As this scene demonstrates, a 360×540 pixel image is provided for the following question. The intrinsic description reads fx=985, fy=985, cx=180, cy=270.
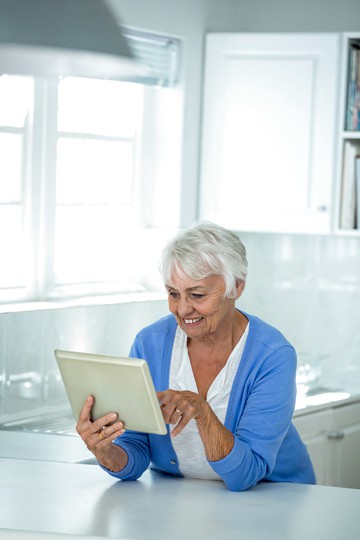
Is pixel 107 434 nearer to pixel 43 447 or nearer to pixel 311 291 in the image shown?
pixel 43 447

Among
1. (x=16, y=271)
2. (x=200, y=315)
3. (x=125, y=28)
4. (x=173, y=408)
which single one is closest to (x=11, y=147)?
(x=16, y=271)

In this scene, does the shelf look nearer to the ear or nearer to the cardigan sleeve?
the ear

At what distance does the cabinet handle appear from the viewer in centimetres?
388

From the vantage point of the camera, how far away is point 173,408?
2145 millimetres

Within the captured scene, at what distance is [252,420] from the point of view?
89.0 inches

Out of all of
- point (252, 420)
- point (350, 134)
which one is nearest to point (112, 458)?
point (252, 420)

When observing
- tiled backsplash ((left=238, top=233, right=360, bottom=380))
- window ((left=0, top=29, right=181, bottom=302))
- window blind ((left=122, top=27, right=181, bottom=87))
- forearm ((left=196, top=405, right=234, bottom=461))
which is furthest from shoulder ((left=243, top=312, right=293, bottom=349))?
tiled backsplash ((left=238, top=233, right=360, bottom=380))

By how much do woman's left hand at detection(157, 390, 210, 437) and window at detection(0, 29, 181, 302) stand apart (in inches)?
56.4

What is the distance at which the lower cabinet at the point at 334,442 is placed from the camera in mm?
3785

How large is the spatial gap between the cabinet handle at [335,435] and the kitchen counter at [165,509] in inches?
61.8

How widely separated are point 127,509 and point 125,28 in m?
2.25

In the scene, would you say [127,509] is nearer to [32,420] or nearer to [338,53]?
[32,420]

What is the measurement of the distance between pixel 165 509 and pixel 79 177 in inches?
77.3

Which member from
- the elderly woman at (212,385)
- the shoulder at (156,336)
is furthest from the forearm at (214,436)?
the shoulder at (156,336)
